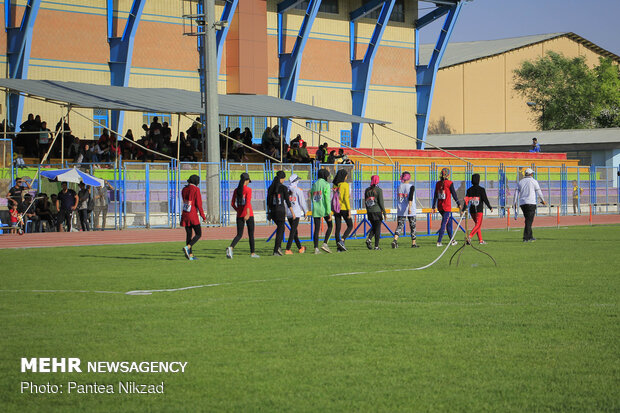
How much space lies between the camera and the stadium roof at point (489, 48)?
82.2 meters

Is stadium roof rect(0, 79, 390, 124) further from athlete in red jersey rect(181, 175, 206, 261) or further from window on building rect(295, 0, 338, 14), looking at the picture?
athlete in red jersey rect(181, 175, 206, 261)

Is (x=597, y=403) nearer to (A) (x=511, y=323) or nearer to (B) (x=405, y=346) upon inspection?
(B) (x=405, y=346)

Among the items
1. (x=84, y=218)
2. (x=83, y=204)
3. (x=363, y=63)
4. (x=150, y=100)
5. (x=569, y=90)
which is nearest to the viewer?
(x=83, y=204)

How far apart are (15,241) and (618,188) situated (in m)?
34.2

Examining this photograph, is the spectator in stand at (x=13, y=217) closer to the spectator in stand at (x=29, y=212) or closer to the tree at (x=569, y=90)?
the spectator in stand at (x=29, y=212)

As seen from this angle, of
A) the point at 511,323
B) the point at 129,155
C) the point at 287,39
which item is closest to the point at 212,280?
the point at 511,323

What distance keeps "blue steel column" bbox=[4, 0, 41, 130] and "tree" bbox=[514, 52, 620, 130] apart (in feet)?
165

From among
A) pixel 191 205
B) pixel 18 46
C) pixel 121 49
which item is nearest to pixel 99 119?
pixel 121 49

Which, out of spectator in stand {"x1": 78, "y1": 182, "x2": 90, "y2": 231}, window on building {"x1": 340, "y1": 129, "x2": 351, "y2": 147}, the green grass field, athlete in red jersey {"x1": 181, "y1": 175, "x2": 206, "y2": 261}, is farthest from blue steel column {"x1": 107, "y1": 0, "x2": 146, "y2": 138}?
the green grass field

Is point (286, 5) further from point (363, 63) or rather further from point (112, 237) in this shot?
point (112, 237)

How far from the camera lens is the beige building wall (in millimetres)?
81562

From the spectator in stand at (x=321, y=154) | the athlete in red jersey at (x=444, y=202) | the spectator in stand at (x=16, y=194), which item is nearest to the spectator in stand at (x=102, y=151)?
the spectator in stand at (x=16, y=194)

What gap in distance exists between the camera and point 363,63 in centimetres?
5666

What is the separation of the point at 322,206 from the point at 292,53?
31.8 m
